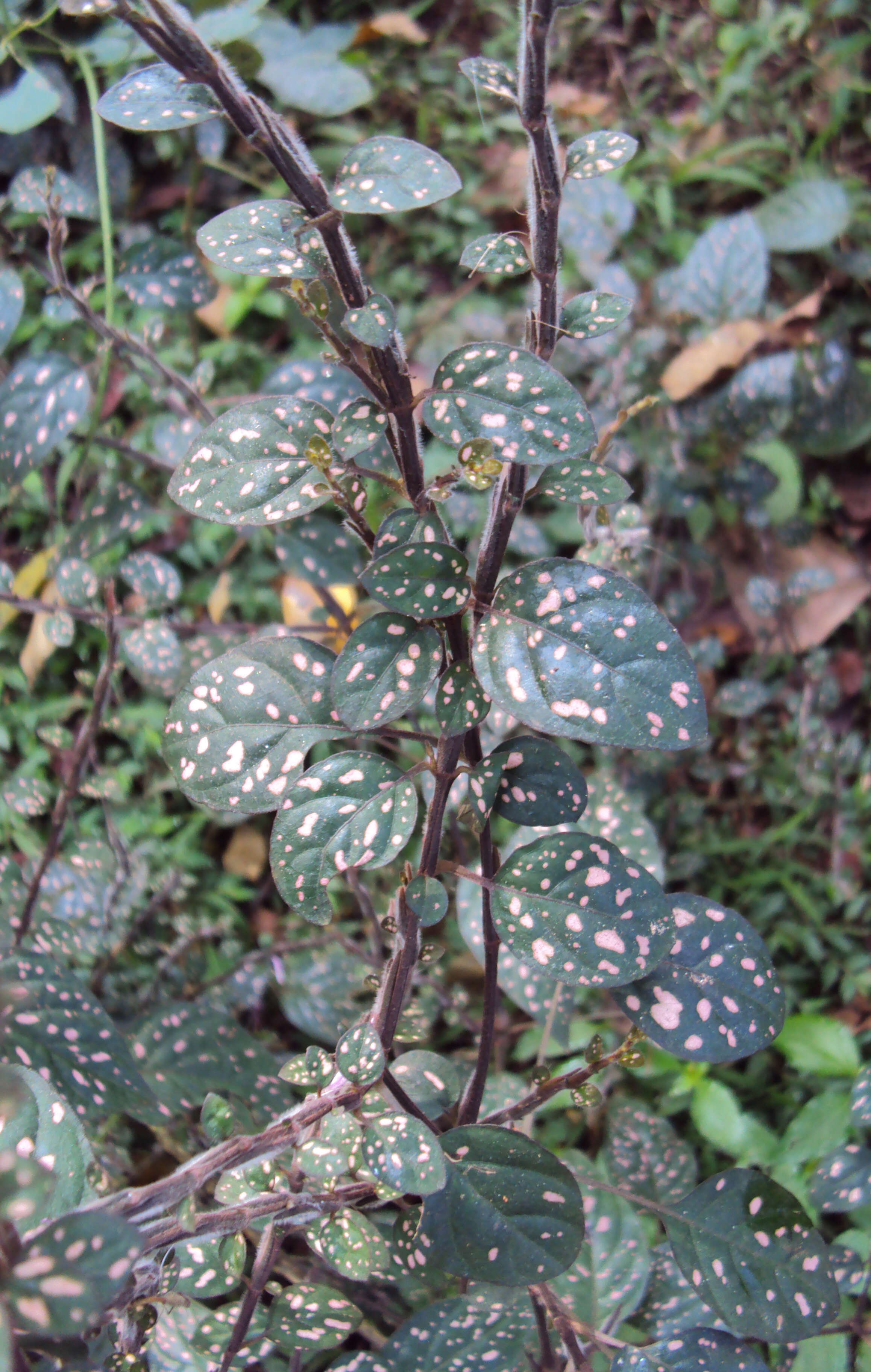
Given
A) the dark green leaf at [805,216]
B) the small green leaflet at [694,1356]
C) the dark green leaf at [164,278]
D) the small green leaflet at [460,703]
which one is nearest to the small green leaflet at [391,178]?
the small green leaflet at [460,703]

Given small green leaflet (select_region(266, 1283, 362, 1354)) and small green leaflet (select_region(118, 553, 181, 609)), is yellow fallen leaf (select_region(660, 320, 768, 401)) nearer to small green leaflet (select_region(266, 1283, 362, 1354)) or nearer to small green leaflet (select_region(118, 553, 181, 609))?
small green leaflet (select_region(118, 553, 181, 609))

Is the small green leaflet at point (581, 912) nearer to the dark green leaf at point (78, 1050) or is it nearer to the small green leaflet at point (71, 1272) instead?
the small green leaflet at point (71, 1272)

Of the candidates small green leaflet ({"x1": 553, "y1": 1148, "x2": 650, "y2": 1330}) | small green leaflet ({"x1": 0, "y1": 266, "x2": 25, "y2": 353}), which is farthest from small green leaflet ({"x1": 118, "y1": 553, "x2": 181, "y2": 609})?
small green leaflet ({"x1": 553, "y1": 1148, "x2": 650, "y2": 1330})

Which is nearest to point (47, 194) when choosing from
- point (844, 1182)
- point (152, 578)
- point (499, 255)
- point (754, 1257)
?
point (152, 578)

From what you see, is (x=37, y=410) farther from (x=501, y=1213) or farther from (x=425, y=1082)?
(x=501, y=1213)

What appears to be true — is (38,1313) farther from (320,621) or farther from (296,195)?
(320,621)

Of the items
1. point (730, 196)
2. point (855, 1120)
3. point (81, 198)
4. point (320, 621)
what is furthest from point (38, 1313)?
point (730, 196)

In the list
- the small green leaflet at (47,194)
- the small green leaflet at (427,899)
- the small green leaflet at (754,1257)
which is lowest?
the small green leaflet at (754,1257)
